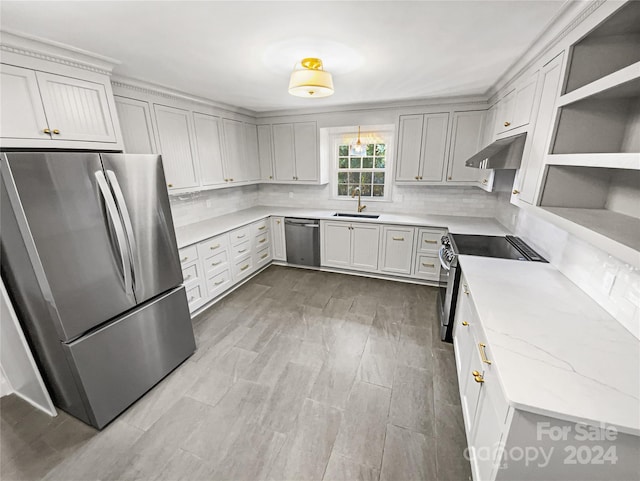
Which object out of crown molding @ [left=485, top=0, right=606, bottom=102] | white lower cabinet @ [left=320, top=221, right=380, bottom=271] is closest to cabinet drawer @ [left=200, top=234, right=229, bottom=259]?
white lower cabinet @ [left=320, top=221, right=380, bottom=271]

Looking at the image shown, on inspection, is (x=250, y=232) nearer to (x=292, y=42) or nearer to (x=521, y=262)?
(x=292, y=42)

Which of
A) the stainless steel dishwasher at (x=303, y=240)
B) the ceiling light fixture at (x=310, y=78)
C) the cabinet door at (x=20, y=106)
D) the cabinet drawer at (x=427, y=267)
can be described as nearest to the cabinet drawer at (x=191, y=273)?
the cabinet door at (x=20, y=106)

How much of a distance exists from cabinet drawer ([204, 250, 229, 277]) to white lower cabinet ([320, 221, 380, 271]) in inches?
55.2

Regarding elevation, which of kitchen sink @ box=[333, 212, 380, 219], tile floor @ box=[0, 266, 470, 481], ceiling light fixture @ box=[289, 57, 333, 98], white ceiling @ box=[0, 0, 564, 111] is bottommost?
tile floor @ box=[0, 266, 470, 481]

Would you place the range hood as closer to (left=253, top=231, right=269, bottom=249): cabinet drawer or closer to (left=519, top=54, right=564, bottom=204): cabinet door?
(left=519, top=54, right=564, bottom=204): cabinet door

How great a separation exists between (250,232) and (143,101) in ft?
6.12

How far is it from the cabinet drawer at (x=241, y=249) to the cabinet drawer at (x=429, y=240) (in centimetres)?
234

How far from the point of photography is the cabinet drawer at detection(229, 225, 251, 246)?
336cm

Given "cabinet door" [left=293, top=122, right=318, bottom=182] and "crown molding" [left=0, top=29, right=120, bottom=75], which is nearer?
"crown molding" [left=0, top=29, right=120, bottom=75]

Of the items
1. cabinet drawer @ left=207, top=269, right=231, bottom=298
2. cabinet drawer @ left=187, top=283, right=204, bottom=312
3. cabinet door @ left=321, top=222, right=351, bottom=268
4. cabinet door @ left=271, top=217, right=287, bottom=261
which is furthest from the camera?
cabinet door @ left=271, top=217, right=287, bottom=261

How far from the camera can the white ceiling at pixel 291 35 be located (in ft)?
4.43

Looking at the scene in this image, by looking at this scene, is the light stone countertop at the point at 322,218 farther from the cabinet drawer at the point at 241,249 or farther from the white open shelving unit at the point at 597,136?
the white open shelving unit at the point at 597,136

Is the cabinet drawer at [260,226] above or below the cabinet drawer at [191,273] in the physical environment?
above

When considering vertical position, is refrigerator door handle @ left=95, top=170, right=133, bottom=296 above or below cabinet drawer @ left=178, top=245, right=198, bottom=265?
above
